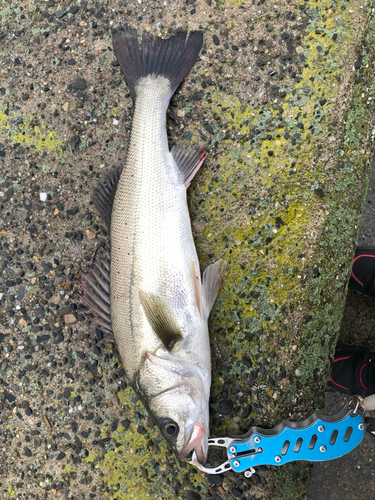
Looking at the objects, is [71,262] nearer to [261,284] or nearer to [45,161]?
[45,161]

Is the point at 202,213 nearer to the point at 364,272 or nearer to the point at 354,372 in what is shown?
the point at 364,272

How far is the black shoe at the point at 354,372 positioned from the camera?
2857mm

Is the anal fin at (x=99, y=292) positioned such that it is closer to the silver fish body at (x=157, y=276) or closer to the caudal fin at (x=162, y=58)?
the silver fish body at (x=157, y=276)

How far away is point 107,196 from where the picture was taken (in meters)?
2.32

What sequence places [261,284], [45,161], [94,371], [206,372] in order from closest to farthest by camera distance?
1. [206,372]
2. [261,284]
3. [94,371]
4. [45,161]

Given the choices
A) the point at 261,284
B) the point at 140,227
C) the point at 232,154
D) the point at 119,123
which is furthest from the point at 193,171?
the point at 261,284

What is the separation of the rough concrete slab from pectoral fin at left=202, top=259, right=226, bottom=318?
0.08 m

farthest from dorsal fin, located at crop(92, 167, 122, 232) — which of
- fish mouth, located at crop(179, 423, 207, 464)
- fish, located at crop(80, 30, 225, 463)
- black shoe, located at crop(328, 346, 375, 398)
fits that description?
black shoe, located at crop(328, 346, 375, 398)

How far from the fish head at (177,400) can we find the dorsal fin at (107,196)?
2.96 ft

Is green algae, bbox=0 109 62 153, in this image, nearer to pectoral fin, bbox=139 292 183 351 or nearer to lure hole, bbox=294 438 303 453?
pectoral fin, bbox=139 292 183 351

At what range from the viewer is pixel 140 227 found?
6.93 feet

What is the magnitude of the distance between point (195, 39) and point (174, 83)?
12.6 inches

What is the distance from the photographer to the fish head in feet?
6.29

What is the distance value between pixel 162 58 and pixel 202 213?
1.02 meters
